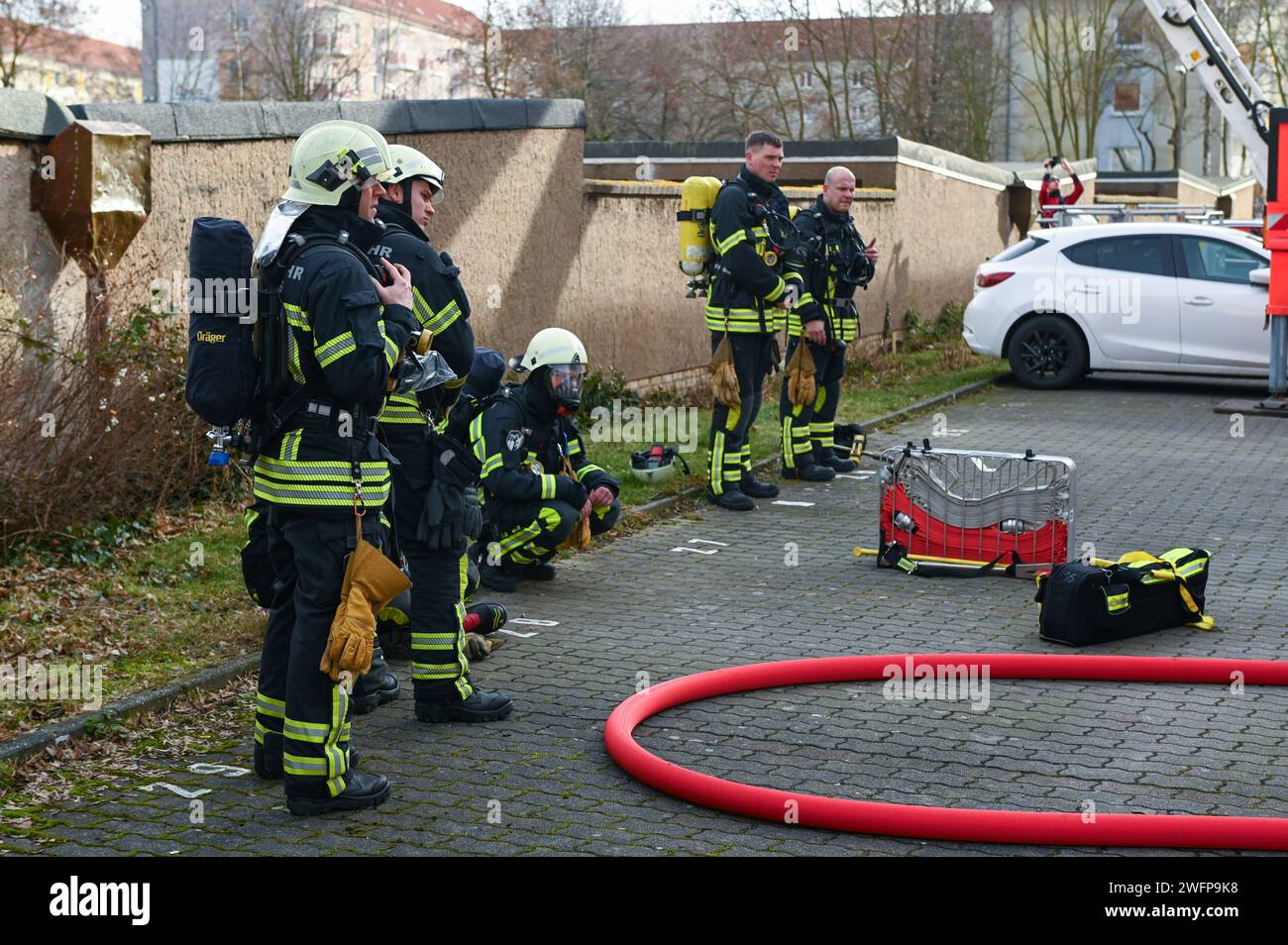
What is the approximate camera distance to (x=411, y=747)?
619cm

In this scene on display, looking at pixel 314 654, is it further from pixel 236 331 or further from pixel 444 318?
pixel 444 318

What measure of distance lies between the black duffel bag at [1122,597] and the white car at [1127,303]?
29.5 feet

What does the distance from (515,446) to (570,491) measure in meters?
0.40

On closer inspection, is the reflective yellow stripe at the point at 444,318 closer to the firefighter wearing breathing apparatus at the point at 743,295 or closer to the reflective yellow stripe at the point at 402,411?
the reflective yellow stripe at the point at 402,411

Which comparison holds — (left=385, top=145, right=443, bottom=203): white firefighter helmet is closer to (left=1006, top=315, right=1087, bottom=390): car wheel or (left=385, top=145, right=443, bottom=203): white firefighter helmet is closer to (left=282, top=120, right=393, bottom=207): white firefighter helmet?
(left=282, top=120, right=393, bottom=207): white firefighter helmet

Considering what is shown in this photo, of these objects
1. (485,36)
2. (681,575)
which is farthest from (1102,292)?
(485,36)

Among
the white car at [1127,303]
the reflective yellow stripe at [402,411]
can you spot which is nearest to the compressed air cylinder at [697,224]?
the reflective yellow stripe at [402,411]

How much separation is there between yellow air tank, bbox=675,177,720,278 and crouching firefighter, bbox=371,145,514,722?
185 inches

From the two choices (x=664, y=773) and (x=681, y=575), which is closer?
(x=664, y=773)

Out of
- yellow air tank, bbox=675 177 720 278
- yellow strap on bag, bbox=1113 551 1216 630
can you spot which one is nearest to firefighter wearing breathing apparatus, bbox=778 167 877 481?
yellow air tank, bbox=675 177 720 278

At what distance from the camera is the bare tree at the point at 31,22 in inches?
1467

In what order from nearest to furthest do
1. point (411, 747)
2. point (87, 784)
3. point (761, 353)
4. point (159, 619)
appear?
1. point (87, 784)
2. point (411, 747)
3. point (159, 619)
4. point (761, 353)

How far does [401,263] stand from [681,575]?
3.72m

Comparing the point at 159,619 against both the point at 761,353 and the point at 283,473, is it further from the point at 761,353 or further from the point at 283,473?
the point at 761,353
